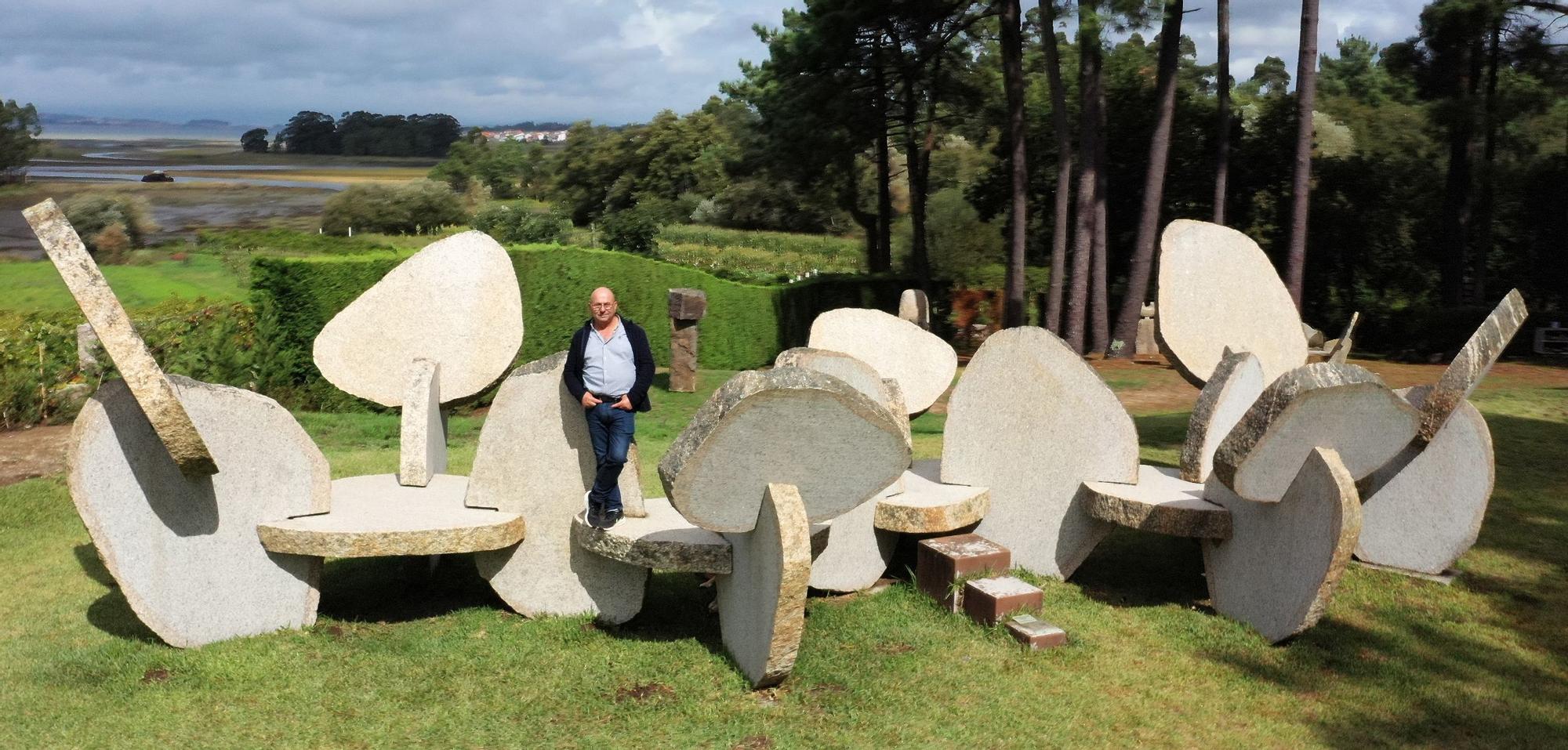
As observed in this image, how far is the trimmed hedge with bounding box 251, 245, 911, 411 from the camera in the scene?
13688mm

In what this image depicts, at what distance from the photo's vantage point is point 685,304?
15922mm

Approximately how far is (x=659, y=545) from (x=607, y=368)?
2.90 ft

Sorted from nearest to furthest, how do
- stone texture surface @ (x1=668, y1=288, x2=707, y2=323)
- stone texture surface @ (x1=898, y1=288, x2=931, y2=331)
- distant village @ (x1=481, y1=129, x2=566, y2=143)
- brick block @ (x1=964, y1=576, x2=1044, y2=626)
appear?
brick block @ (x1=964, y1=576, x2=1044, y2=626), stone texture surface @ (x1=898, y1=288, x2=931, y2=331), stone texture surface @ (x1=668, y1=288, x2=707, y2=323), distant village @ (x1=481, y1=129, x2=566, y2=143)

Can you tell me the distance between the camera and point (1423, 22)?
22.6m

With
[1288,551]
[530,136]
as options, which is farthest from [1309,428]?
[530,136]

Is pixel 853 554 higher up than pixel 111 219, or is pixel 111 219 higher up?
pixel 111 219

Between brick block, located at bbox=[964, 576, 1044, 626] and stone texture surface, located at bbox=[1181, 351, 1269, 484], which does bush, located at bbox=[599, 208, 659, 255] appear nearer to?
stone texture surface, located at bbox=[1181, 351, 1269, 484]

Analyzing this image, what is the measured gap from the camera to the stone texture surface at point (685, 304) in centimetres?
1590

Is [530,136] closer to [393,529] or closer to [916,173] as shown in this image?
[916,173]

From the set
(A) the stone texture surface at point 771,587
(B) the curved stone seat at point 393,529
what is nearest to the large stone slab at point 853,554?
(A) the stone texture surface at point 771,587

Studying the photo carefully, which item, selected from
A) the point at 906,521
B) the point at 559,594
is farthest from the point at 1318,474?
the point at 559,594

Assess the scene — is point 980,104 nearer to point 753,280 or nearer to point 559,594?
point 753,280

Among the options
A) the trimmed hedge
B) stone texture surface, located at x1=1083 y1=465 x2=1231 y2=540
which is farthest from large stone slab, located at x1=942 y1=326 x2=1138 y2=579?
the trimmed hedge

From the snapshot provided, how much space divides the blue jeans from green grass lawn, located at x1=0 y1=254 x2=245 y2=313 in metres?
13.0
